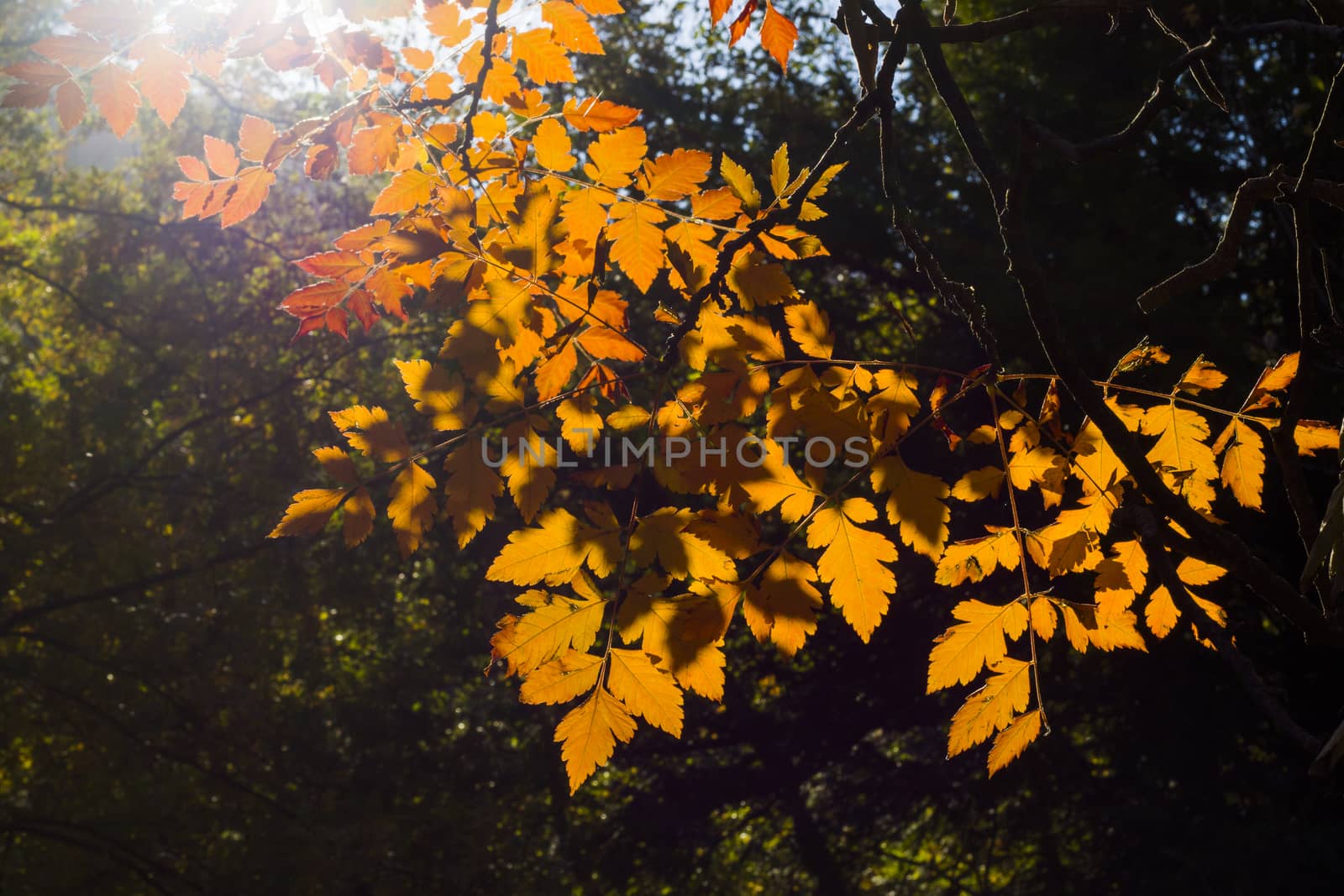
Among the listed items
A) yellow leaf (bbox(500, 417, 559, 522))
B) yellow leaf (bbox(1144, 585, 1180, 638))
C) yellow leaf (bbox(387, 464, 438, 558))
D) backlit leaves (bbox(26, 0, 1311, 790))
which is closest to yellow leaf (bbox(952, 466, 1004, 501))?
backlit leaves (bbox(26, 0, 1311, 790))

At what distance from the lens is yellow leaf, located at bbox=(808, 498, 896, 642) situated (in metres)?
0.93

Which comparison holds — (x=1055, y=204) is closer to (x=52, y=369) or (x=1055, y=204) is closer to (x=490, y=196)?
(x=490, y=196)

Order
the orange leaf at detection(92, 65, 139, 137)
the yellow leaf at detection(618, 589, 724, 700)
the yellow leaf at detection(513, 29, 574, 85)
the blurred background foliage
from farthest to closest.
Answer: the blurred background foliage → the yellow leaf at detection(513, 29, 574, 85) → the orange leaf at detection(92, 65, 139, 137) → the yellow leaf at detection(618, 589, 724, 700)

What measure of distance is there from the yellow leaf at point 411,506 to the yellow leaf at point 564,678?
0.19m

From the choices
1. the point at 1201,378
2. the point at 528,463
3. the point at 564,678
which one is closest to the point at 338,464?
the point at 528,463

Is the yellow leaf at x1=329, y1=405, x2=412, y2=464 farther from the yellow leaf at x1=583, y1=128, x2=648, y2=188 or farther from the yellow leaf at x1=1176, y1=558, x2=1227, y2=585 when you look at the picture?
the yellow leaf at x1=1176, y1=558, x2=1227, y2=585

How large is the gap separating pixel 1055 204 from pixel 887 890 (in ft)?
17.0

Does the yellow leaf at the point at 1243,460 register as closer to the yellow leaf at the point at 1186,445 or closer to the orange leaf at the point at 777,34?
the yellow leaf at the point at 1186,445

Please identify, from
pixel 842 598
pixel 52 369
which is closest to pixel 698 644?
pixel 842 598

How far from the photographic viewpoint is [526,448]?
987mm

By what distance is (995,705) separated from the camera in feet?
3.17

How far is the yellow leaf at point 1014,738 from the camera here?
36.8 inches

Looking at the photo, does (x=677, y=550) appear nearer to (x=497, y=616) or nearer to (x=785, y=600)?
(x=785, y=600)

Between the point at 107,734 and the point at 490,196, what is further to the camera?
the point at 107,734
